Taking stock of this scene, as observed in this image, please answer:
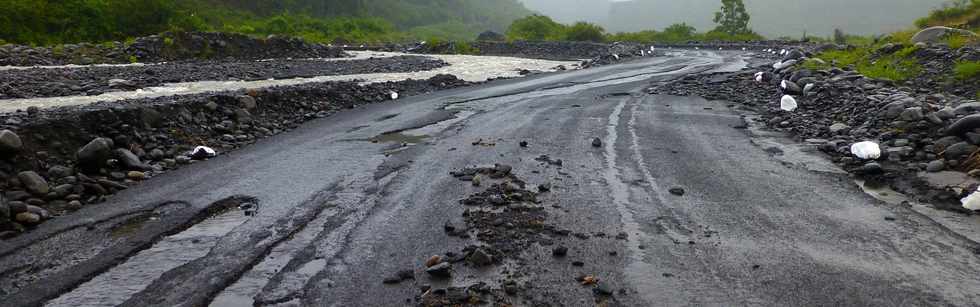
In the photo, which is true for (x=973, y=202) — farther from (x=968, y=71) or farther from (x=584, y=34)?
(x=584, y=34)

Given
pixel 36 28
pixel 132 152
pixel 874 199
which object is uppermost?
pixel 36 28

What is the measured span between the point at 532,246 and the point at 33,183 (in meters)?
4.53

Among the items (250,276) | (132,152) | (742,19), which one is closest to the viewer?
(250,276)

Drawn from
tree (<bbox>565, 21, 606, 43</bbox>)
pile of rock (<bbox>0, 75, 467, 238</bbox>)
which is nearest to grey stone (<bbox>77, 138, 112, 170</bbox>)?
pile of rock (<bbox>0, 75, 467, 238</bbox>)

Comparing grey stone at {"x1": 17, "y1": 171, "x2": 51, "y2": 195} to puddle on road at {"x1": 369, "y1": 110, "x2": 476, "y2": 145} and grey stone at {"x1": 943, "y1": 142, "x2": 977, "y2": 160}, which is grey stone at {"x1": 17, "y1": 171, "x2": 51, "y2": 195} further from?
grey stone at {"x1": 943, "y1": 142, "x2": 977, "y2": 160}

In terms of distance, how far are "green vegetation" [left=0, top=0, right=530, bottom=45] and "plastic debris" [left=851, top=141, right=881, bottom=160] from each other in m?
20.6

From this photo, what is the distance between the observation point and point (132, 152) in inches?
259

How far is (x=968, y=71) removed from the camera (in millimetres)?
9383

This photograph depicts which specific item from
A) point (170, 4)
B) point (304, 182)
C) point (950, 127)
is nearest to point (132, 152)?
point (304, 182)

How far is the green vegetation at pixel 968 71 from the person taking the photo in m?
9.32

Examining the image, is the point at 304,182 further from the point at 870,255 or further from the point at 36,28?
the point at 36,28

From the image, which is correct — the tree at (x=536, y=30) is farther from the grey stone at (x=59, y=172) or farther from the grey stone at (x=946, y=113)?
the grey stone at (x=59, y=172)

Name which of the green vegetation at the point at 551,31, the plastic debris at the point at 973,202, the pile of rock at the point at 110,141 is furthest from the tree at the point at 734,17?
the plastic debris at the point at 973,202

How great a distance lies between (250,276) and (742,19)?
191 ft
